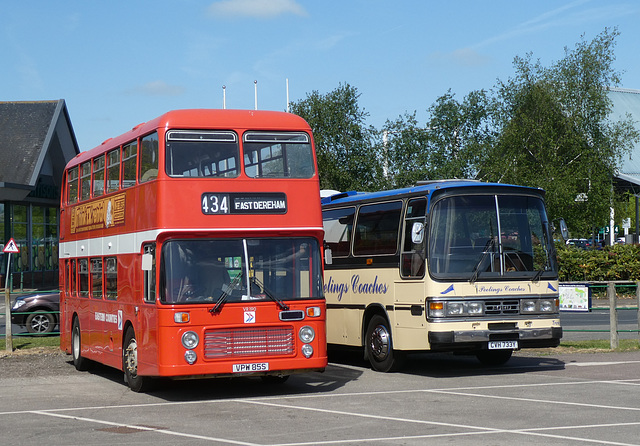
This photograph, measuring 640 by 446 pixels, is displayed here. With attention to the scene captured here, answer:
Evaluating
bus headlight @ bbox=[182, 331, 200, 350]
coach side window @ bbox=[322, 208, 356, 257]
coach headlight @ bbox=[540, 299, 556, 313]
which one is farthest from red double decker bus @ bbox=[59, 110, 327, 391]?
coach side window @ bbox=[322, 208, 356, 257]

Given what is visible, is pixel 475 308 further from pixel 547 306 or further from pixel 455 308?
pixel 547 306

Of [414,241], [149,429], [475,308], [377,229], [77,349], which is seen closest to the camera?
[149,429]

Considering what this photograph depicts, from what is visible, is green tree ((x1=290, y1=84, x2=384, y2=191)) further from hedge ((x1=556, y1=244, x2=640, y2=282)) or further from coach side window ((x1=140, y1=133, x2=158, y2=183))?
coach side window ((x1=140, y1=133, x2=158, y2=183))

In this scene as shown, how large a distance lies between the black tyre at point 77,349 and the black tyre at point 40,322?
499 centimetres

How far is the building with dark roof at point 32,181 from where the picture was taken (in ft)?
176

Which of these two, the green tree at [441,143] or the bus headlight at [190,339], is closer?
the bus headlight at [190,339]

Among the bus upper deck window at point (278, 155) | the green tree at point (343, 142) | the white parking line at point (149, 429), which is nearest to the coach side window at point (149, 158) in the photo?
the bus upper deck window at point (278, 155)

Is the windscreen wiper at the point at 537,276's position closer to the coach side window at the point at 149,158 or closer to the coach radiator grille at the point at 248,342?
the coach radiator grille at the point at 248,342

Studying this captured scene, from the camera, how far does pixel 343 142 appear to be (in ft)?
162

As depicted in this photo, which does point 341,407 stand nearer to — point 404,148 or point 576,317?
point 576,317

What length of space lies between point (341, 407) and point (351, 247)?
250 inches

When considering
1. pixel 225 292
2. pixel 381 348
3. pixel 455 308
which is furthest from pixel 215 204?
pixel 381 348

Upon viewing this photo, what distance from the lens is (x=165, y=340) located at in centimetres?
1290

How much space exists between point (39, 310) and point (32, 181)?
30152 millimetres
